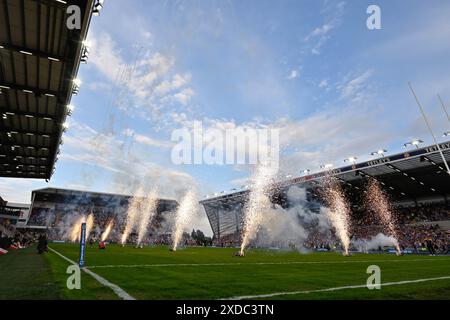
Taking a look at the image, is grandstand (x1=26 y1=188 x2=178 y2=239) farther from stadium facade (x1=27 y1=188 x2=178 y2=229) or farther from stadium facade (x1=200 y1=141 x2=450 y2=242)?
stadium facade (x1=200 y1=141 x2=450 y2=242)

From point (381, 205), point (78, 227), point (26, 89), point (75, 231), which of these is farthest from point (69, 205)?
Result: point (381, 205)

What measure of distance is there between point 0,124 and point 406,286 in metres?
29.7

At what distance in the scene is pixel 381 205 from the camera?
6756 centimetres

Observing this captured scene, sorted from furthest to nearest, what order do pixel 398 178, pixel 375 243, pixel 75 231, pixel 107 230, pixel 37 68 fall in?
pixel 107 230, pixel 75 231, pixel 398 178, pixel 375 243, pixel 37 68

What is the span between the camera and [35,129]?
85.5ft

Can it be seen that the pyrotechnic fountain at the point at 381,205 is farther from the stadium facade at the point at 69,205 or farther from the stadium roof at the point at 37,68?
the stadium facade at the point at 69,205

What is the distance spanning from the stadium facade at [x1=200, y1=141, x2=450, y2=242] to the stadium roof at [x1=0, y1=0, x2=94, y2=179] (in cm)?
4553

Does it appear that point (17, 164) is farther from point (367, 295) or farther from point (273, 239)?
point (273, 239)

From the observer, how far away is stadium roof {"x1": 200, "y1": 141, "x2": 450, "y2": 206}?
45.6 metres

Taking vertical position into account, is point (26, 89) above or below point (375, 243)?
above

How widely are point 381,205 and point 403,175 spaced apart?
16.7 meters

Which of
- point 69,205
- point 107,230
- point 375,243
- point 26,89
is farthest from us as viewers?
point 69,205

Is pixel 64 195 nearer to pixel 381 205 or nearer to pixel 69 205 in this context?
pixel 69 205
